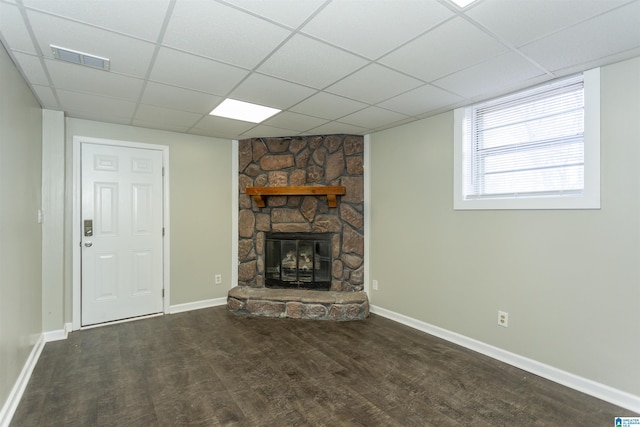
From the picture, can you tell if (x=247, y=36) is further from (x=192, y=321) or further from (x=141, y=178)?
(x=192, y=321)

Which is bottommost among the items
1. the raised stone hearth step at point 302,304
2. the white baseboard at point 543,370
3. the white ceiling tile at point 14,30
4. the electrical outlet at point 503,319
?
the white baseboard at point 543,370

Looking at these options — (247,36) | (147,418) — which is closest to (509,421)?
(147,418)

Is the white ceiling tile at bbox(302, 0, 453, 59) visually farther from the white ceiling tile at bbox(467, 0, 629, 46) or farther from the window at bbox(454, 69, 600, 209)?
the window at bbox(454, 69, 600, 209)

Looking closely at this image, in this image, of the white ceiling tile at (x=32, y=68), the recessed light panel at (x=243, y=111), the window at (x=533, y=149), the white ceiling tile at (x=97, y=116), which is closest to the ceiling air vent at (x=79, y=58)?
the white ceiling tile at (x=32, y=68)

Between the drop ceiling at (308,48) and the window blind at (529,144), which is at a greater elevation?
the drop ceiling at (308,48)

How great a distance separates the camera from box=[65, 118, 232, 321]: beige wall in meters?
3.87

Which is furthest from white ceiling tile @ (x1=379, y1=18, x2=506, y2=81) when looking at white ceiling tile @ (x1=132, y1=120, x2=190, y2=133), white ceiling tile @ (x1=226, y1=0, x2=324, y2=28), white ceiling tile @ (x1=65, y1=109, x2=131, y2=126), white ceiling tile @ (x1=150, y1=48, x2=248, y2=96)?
white ceiling tile @ (x1=65, y1=109, x2=131, y2=126)

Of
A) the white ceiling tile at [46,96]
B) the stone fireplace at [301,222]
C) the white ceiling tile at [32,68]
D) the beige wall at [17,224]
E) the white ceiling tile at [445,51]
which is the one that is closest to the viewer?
the white ceiling tile at [445,51]

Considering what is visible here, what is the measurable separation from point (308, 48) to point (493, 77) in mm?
1431

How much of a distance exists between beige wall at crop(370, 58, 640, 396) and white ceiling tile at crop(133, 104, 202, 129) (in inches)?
85.6

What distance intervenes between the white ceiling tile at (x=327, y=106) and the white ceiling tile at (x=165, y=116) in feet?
3.73

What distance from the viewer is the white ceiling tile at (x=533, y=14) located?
1515 millimetres

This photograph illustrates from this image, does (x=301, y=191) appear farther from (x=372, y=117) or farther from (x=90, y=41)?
(x=90, y=41)

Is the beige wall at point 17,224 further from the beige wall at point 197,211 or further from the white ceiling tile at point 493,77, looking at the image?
the white ceiling tile at point 493,77
